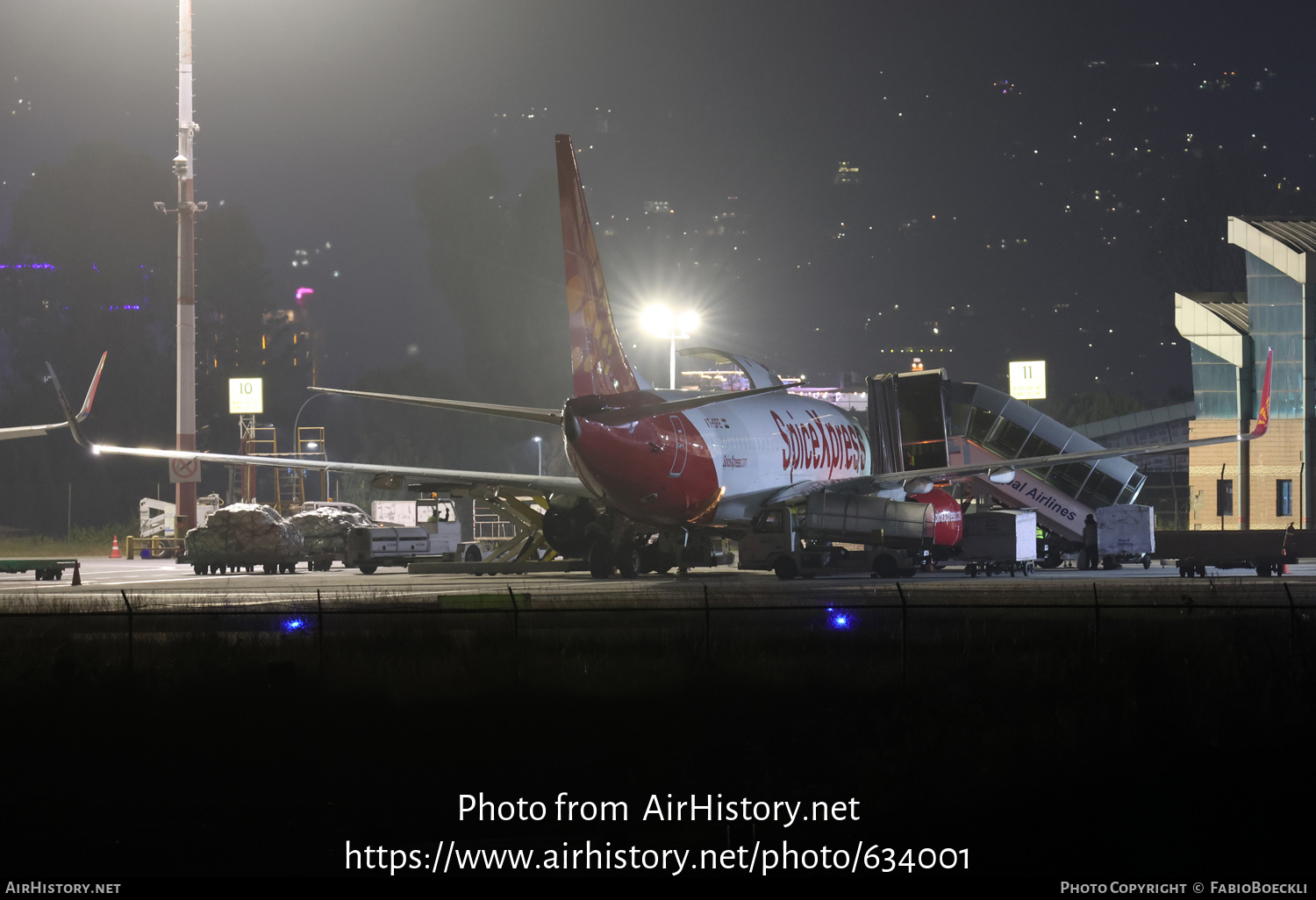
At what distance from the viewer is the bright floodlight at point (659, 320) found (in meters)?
55.2

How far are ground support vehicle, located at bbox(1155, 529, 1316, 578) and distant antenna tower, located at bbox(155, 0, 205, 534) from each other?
3944 centimetres

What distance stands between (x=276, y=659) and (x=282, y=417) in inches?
4245

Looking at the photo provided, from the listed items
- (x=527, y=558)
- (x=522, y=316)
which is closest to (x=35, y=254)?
(x=522, y=316)

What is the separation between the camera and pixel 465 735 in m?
14.1

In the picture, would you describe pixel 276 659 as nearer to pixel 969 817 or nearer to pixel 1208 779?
pixel 969 817

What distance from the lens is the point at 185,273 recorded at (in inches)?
2254

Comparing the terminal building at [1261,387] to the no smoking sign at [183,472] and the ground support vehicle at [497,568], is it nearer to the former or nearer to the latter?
the ground support vehicle at [497,568]

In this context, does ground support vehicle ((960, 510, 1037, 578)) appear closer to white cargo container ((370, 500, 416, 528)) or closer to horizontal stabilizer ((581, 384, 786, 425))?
horizontal stabilizer ((581, 384, 786, 425))

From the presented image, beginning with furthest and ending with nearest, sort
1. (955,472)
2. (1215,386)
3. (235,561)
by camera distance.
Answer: (1215,386) < (235,561) < (955,472)

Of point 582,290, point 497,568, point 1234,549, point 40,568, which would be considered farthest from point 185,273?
point 1234,549

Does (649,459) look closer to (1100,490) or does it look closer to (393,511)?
(1100,490)

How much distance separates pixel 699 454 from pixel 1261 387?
151ft

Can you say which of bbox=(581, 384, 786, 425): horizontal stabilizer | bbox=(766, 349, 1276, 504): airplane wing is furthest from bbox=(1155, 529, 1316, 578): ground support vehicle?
bbox=(581, 384, 786, 425): horizontal stabilizer

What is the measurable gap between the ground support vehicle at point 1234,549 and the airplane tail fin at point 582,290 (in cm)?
1838
